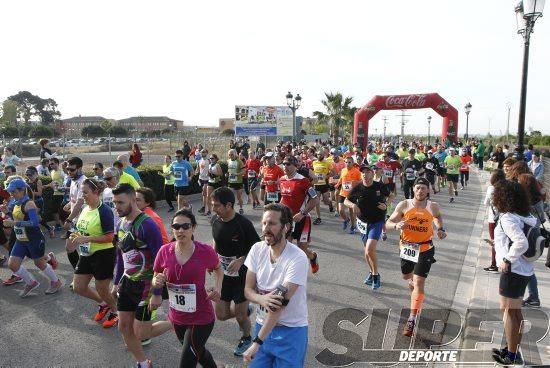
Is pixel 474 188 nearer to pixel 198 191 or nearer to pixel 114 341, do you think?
pixel 198 191

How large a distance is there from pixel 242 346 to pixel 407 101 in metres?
25.0

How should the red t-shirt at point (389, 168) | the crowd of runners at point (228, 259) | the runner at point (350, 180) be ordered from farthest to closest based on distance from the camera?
the red t-shirt at point (389, 168) → the runner at point (350, 180) → the crowd of runners at point (228, 259)

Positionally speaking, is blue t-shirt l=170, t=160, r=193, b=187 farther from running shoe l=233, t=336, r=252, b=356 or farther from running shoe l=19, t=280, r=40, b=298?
running shoe l=233, t=336, r=252, b=356

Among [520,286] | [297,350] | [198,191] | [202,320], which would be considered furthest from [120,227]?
[198,191]

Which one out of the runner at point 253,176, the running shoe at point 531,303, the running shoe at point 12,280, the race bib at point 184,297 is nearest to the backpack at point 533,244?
the running shoe at point 531,303

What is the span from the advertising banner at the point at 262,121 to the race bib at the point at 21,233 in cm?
2681

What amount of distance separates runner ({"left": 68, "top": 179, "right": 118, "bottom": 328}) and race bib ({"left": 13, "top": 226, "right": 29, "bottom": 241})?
1.59 m

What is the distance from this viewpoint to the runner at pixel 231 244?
164 inches

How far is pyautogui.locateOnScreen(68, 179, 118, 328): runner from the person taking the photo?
187 inches

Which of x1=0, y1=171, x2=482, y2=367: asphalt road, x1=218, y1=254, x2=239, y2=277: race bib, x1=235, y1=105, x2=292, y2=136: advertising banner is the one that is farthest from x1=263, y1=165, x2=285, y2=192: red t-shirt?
x1=235, y1=105, x2=292, y2=136: advertising banner

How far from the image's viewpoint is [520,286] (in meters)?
3.98

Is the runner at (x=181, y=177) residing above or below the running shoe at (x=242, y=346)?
above

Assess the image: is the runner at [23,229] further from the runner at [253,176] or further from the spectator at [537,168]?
the spectator at [537,168]

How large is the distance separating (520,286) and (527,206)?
29.1 inches
